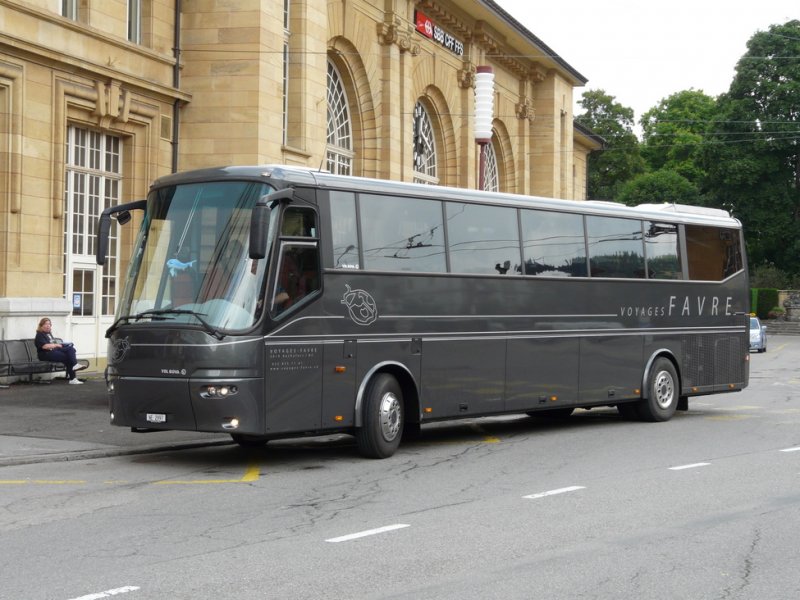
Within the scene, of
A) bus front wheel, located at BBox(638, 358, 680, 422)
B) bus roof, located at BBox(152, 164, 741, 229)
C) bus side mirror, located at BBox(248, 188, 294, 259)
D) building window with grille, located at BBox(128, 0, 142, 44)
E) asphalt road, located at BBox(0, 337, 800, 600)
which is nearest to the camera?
asphalt road, located at BBox(0, 337, 800, 600)

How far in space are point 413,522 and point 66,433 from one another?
7.40 metres

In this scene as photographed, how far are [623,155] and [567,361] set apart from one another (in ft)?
267

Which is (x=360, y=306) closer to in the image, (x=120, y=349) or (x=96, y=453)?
(x=120, y=349)

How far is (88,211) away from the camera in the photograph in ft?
82.9

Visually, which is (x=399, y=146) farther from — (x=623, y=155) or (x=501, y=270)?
(x=623, y=155)

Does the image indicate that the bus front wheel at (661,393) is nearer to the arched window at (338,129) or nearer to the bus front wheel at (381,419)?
the bus front wheel at (381,419)

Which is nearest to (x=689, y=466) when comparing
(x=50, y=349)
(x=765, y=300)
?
(x=50, y=349)

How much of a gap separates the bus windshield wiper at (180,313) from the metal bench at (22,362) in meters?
9.17

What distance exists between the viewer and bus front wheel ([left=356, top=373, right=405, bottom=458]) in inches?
536

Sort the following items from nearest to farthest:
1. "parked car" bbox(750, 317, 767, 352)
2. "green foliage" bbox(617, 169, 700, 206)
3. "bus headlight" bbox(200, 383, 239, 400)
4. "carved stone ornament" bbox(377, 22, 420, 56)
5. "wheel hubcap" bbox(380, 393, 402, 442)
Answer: "bus headlight" bbox(200, 383, 239, 400)
"wheel hubcap" bbox(380, 393, 402, 442)
"carved stone ornament" bbox(377, 22, 420, 56)
"parked car" bbox(750, 317, 767, 352)
"green foliage" bbox(617, 169, 700, 206)

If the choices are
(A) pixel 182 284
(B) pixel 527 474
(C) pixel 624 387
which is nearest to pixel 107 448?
(A) pixel 182 284

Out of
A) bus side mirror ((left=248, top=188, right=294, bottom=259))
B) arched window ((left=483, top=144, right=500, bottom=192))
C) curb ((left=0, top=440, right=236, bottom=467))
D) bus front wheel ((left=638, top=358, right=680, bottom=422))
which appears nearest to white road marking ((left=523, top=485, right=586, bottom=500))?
bus side mirror ((left=248, top=188, right=294, bottom=259))

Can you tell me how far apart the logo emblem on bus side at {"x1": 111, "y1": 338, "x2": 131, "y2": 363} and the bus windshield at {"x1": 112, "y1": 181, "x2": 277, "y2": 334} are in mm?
251

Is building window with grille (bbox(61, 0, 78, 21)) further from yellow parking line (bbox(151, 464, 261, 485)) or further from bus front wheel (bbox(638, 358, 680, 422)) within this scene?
yellow parking line (bbox(151, 464, 261, 485))
